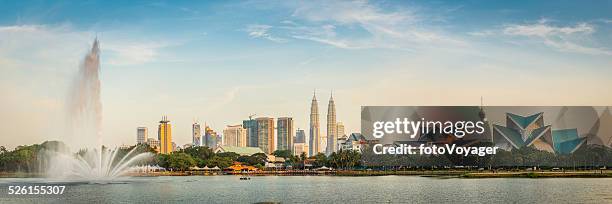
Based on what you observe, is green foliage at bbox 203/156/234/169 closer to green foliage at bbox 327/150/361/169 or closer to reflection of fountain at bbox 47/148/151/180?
green foliage at bbox 327/150/361/169

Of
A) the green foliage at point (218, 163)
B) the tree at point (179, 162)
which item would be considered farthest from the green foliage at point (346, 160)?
the tree at point (179, 162)

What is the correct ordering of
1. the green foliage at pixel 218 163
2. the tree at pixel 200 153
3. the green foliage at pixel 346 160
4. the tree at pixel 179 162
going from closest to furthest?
the tree at pixel 179 162, the green foliage at pixel 346 160, the green foliage at pixel 218 163, the tree at pixel 200 153

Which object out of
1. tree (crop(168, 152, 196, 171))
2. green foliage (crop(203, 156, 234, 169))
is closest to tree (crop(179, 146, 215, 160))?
green foliage (crop(203, 156, 234, 169))

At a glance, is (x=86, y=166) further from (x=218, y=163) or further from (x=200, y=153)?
(x=200, y=153)

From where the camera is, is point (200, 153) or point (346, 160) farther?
point (200, 153)

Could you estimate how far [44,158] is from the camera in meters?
119

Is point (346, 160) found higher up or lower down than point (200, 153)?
lower down

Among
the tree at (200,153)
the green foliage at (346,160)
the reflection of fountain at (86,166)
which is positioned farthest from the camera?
the tree at (200,153)

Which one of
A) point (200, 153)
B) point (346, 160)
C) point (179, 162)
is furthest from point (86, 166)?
point (200, 153)

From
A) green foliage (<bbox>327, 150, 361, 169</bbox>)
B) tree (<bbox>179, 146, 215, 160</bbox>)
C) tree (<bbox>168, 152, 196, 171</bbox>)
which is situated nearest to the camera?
tree (<bbox>168, 152, 196, 171</bbox>)

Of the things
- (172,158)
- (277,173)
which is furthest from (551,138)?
(172,158)

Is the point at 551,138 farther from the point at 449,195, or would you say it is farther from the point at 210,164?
the point at 449,195

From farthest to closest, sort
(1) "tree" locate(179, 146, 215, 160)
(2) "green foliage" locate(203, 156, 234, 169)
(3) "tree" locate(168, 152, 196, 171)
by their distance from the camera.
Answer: (1) "tree" locate(179, 146, 215, 160)
(2) "green foliage" locate(203, 156, 234, 169)
(3) "tree" locate(168, 152, 196, 171)

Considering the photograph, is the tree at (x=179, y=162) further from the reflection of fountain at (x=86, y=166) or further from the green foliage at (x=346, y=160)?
the reflection of fountain at (x=86, y=166)
